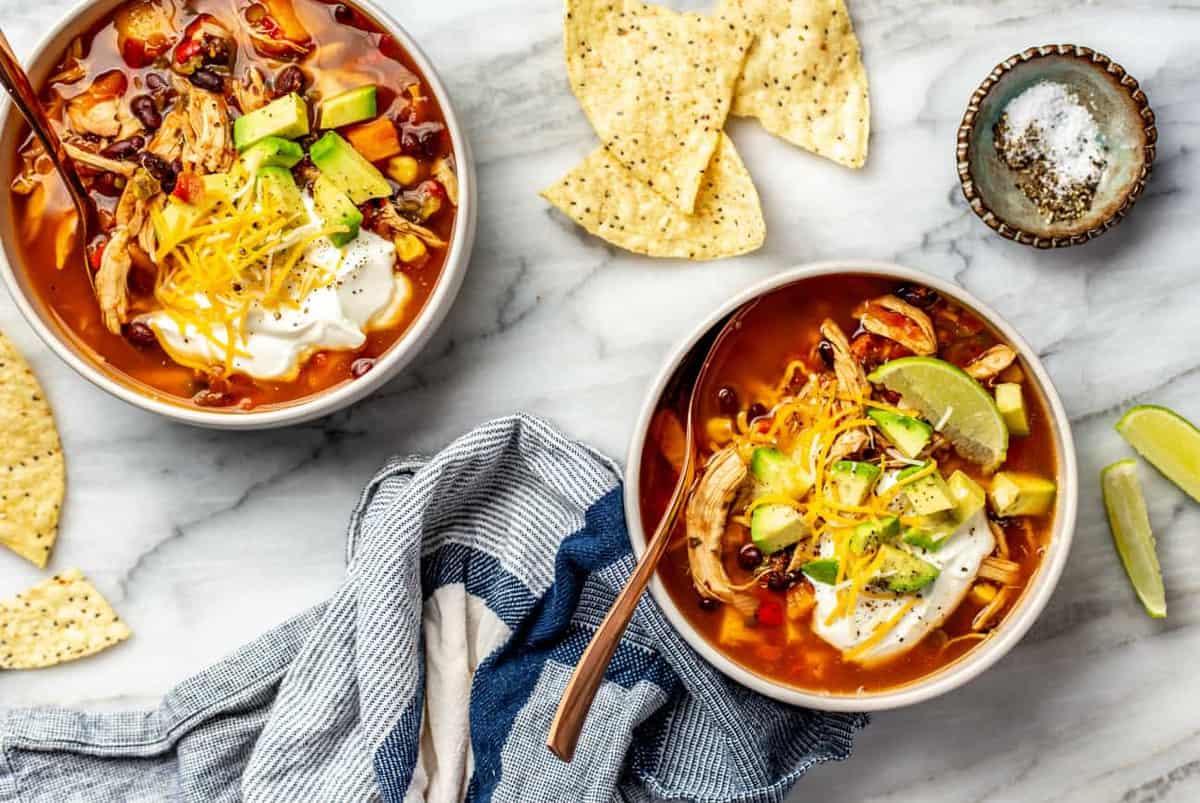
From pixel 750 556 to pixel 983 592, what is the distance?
0.45 m

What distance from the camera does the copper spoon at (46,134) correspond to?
2164 mm

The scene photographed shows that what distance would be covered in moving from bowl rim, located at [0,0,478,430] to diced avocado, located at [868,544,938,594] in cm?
94

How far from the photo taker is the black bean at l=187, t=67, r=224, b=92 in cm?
229

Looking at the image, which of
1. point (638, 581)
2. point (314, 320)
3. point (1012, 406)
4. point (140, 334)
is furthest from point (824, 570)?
point (140, 334)

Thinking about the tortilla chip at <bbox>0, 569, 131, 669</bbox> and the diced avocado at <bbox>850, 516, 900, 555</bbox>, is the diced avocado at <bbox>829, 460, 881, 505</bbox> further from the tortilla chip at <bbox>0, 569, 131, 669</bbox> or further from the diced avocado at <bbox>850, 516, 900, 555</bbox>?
the tortilla chip at <bbox>0, 569, 131, 669</bbox>

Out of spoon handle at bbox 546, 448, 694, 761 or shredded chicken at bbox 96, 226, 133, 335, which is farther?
shredded chicken at bbox 96, 226, 133, 335

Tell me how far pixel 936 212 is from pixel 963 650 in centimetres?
90

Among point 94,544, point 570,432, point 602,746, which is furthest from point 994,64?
point 94,544

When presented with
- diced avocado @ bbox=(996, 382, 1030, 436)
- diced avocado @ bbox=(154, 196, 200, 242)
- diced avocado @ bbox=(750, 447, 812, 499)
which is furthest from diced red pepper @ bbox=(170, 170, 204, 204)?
diced avocado @ bbox=(996, 382, 1030, 436)

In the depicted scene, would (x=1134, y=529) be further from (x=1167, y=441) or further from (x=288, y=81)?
(x=288, y=81)

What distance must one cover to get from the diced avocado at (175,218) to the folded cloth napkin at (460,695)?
64 centimetres

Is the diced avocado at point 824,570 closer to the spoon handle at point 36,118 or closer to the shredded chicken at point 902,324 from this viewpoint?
the shredded chicken at point 902,324

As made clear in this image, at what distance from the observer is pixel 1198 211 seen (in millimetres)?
2590

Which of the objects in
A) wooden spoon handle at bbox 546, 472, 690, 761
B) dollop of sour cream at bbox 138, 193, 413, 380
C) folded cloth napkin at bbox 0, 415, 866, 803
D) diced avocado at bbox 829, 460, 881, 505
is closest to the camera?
wooden spoon handle at bbox 546, 472, 690, 761
